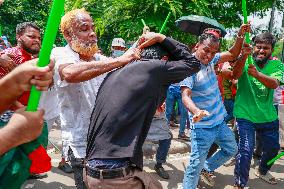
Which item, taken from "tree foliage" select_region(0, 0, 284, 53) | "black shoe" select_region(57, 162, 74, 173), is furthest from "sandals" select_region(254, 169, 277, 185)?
"tree foliage" select_region(0, 0, 284, 53)

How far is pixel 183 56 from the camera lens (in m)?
2.58

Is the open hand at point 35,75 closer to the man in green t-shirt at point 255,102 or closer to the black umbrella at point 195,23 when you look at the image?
the man in green t-shirt at point 255,102

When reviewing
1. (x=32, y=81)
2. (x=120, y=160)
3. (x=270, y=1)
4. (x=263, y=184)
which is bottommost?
(x=263, y=184)

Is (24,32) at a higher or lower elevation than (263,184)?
higher

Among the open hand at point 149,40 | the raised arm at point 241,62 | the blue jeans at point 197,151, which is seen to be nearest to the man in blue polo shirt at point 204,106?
the blue jeans at point 197,151

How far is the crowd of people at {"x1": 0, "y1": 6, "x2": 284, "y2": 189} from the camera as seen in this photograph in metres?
2.04

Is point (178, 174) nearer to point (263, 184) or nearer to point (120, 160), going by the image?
point (263, 184)

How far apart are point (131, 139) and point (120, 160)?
148mm

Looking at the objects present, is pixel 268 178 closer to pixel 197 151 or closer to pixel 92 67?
pixel 197 151

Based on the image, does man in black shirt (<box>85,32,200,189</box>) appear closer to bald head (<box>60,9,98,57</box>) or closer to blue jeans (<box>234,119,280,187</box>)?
bald head (<box>60,9,98,57</box>)

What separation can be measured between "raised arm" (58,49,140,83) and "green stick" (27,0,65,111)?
47.0 inches

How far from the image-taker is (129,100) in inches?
89.4

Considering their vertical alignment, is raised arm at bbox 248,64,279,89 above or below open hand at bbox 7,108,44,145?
below

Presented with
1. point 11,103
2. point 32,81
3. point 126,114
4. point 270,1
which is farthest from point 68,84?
point 270,1
